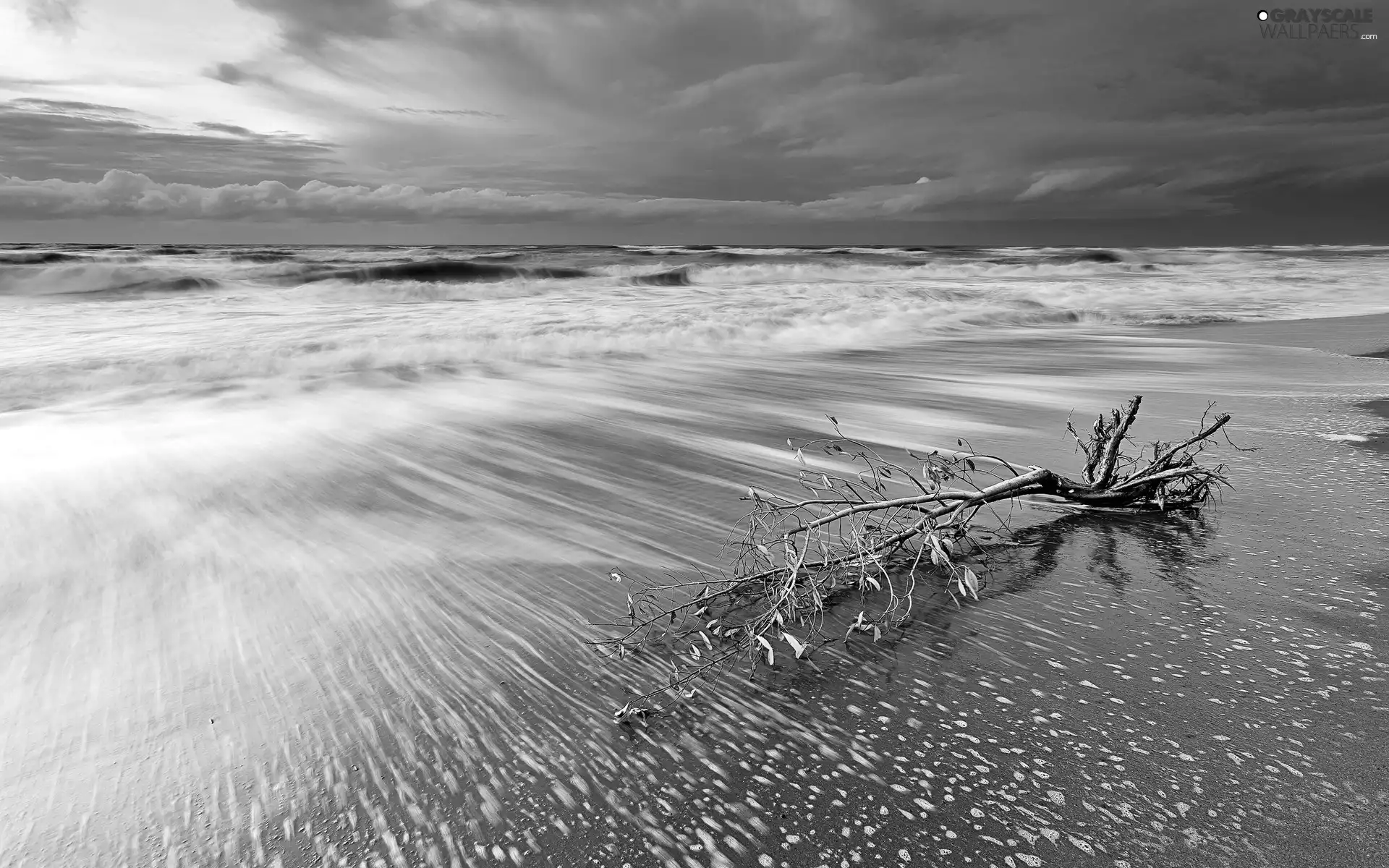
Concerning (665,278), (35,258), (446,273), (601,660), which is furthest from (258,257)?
(601,660)

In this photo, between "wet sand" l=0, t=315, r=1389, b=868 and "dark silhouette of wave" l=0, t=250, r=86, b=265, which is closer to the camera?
"wet sand" l=0, t=315, r=1389, b=868

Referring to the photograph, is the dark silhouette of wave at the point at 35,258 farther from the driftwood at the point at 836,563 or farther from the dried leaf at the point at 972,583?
the dried leaf at the point at 972,583

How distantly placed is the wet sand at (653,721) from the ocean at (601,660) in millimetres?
10

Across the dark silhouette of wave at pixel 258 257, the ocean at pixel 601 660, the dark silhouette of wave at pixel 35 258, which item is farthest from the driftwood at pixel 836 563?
the dark silhouette of wave at pixel 258 257

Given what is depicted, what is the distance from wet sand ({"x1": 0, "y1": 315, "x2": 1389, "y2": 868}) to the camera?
5.48ft

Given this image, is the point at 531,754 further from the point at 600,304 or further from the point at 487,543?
the point at 600,304

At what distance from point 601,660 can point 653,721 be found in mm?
370

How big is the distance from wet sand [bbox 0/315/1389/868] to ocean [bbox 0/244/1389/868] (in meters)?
0.01

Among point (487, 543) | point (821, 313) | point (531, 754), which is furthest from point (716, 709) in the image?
point (821, 313)

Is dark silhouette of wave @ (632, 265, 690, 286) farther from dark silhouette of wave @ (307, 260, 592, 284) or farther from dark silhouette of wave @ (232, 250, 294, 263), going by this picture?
dark silhouette of wave @ (232, 250, 294, 263)

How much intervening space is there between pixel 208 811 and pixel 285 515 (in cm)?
245

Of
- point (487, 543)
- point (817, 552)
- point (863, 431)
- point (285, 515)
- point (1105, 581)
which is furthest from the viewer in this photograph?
point (863, 431)

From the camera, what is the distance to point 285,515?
13.1 feet

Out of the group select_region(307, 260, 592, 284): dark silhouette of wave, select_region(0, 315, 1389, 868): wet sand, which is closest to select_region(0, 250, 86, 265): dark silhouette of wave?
select_region(307, 260, 592, 284): dark silhouette of wave
